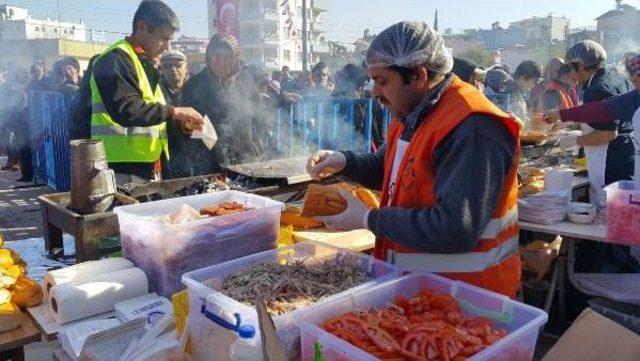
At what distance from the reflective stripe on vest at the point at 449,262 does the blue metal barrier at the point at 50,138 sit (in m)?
7.04

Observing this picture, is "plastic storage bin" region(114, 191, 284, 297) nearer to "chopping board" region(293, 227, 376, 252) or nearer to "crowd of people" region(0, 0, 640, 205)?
"chopping board" region(293, 227, 376, 252)

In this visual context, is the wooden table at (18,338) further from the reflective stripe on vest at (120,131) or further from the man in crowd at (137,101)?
the reflective stripe on vest at (120,131)

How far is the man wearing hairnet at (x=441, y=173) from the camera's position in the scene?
165 centimetres

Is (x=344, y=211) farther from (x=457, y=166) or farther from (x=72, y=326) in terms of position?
(x=72, y=326)

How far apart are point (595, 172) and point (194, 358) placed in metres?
4.34

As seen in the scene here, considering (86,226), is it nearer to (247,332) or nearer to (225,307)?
(225,307)

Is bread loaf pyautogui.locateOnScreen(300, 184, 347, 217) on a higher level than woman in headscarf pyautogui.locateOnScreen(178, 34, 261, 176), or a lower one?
lower

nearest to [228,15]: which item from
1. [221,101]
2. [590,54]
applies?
[221,101]

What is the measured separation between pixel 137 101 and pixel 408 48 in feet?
7.55

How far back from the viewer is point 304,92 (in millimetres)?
11180

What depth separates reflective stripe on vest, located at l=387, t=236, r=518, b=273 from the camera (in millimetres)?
1823

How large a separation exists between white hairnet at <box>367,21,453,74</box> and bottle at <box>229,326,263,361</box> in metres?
1.02

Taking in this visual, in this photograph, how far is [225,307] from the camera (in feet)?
4.92

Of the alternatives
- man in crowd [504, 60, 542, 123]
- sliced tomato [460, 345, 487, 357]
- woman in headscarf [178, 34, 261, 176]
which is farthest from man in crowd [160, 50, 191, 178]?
man in crowd [504, 60, 542, 123]
